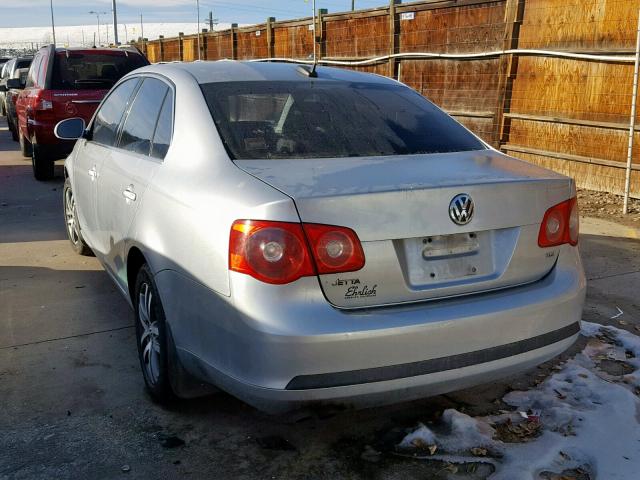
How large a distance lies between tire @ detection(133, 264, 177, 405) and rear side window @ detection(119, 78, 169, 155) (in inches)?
29.6

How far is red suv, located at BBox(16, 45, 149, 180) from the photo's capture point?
912 cm

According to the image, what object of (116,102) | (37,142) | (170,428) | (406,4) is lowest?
(170,428)

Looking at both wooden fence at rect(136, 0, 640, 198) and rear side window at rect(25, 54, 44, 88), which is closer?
wooden fence at rect(136, 0, 640, 198)

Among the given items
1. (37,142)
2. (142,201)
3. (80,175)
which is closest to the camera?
(142,201)

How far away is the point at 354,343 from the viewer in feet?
7.68

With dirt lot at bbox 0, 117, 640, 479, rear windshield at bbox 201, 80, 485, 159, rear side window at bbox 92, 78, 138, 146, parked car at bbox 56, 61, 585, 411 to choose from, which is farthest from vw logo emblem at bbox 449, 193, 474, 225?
rear side window at bbox 92, 78, 138, 146

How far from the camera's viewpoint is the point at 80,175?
486 centimetres

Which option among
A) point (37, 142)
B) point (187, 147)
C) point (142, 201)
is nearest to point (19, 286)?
point (142, 201)

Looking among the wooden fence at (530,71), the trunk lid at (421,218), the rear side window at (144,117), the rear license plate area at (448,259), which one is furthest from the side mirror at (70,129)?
the wooden fence at (530,71)

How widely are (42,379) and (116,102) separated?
194 centimetres

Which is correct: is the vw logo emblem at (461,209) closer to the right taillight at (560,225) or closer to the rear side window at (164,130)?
the right taillight at (560,225)

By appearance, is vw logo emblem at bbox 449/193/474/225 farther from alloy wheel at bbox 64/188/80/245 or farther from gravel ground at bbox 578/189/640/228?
gravel ground at bbox 578/189/640/228

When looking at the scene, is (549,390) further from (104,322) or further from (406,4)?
(406,4)

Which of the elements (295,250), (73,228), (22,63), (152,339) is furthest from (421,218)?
(22,63)
